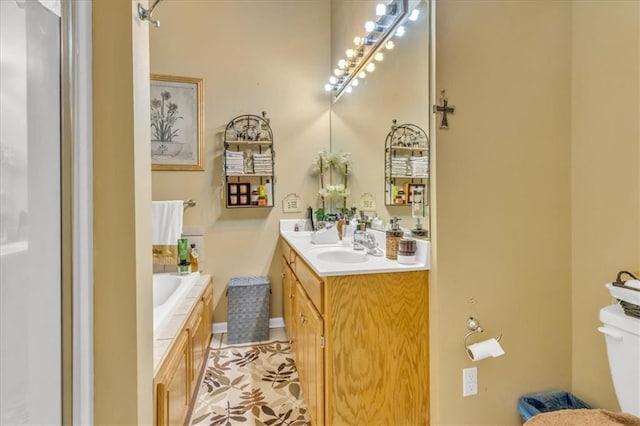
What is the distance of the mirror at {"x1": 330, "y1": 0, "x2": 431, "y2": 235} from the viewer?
1.51 metres

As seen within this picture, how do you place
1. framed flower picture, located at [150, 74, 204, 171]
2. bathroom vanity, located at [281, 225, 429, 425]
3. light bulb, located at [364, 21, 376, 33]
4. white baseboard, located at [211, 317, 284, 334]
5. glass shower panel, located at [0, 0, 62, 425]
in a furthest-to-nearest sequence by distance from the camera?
white baseboard, located at [211, 317, 284, 334] → framed flower picture, located at [150, 74, 204, 171] → light bulb, located at [364, 21, 376, 33] → bathroom vanity, located at [281, 225, 429, 425] → glass shower panel, located at [0, 0, 62, 425]

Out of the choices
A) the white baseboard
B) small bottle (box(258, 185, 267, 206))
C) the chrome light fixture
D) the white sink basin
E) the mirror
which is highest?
the chrome light fixture

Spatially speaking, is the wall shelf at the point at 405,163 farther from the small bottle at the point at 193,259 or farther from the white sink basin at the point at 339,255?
the small bottle at the point at 193,259

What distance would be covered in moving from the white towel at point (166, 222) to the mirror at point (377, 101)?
4.89 feet

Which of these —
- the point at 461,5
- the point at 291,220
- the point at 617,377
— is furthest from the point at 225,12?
the point at 617,377

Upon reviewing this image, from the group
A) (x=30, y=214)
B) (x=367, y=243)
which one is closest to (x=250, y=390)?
(x=367, y=243)

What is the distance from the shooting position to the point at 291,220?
2.91 metres

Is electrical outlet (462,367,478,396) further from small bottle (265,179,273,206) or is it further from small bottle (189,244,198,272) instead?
small bottle (189,244,198,272)

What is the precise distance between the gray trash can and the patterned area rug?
0.11 metres

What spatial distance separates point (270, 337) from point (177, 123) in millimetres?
2099

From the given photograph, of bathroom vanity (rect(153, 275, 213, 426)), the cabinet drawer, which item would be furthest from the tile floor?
the cabinet drawer

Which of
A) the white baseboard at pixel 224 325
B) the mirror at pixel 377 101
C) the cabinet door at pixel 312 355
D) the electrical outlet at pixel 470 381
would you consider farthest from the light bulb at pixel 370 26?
the white baseboard at pixel 224 325

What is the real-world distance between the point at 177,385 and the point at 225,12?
3.02m

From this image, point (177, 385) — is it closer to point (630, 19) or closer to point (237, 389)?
point (237, 389)
